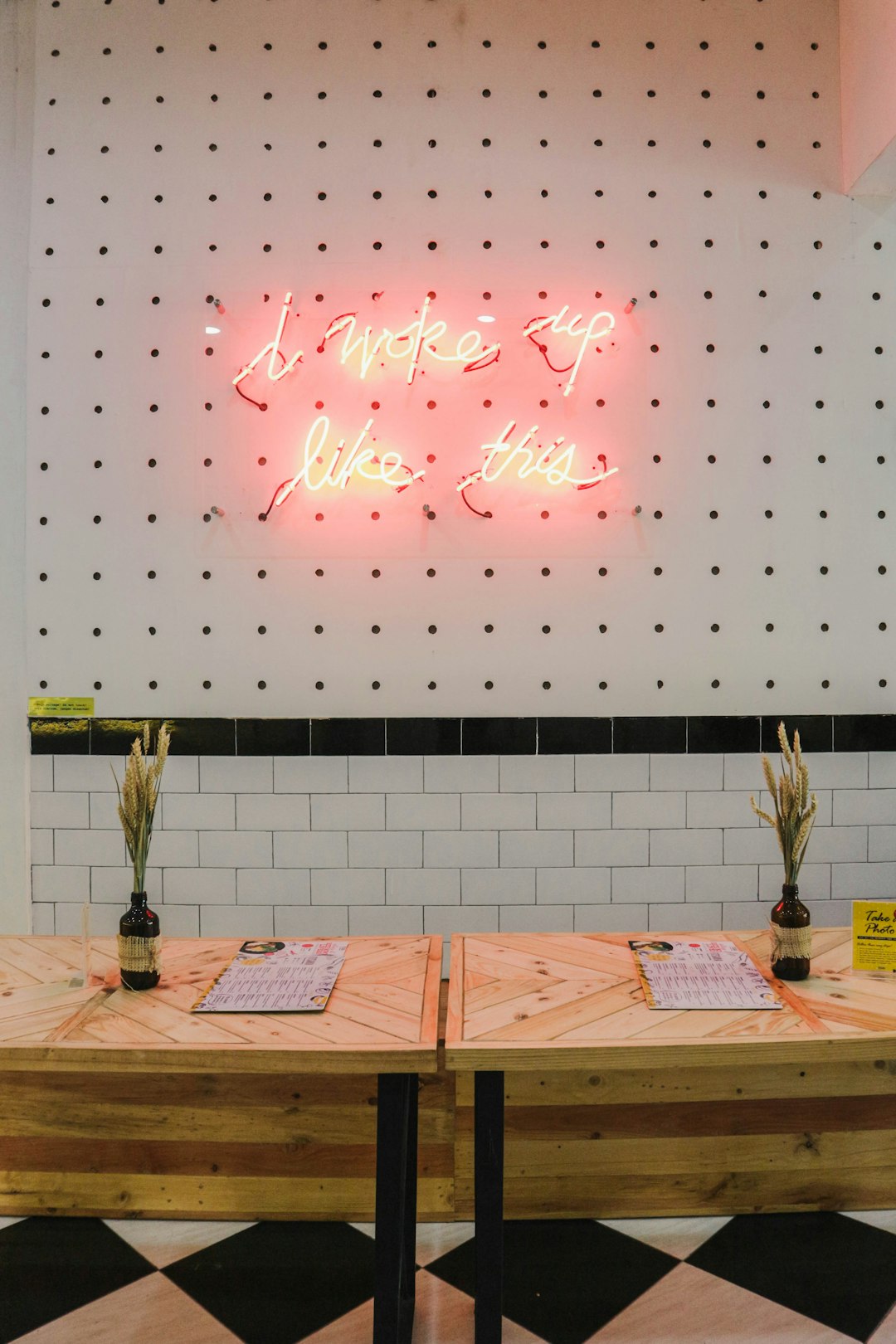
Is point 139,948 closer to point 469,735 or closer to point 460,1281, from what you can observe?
point 460,1281

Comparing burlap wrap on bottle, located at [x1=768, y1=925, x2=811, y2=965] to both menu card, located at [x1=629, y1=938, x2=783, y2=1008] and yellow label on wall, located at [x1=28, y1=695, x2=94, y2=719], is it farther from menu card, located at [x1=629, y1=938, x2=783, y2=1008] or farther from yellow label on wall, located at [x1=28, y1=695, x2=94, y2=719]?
yellow label on wall, located at [x1=28, y1=695, x2=94, y2=719]

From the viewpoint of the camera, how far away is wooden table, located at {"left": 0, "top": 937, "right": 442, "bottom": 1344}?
1.75m

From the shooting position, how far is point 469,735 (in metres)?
3.34

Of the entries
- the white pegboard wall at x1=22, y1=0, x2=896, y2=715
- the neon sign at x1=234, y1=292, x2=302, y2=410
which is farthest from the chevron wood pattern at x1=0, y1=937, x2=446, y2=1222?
the neon sign at x1=234, y1=292, x2=302, y2=410

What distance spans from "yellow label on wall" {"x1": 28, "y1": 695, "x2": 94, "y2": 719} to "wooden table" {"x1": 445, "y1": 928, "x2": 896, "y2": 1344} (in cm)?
190

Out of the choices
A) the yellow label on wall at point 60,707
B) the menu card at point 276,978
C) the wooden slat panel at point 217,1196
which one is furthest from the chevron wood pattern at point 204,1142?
the yellow label on wall at point 60,707

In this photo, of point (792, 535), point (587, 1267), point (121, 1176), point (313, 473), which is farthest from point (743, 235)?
point (121, 1176)

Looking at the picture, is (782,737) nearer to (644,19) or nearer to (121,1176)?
(121,1176)

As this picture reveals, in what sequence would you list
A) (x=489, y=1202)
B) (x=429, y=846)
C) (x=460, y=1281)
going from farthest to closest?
(x=429, y=846), (x=460, y=1281), (x=489, y=1202)

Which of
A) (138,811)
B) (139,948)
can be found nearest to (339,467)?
(138,811)

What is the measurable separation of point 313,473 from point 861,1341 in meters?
2.93

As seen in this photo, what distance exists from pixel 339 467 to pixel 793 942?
7.12 feet

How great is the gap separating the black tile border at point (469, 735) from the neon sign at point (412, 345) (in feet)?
4.23

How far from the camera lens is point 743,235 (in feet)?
11.2
